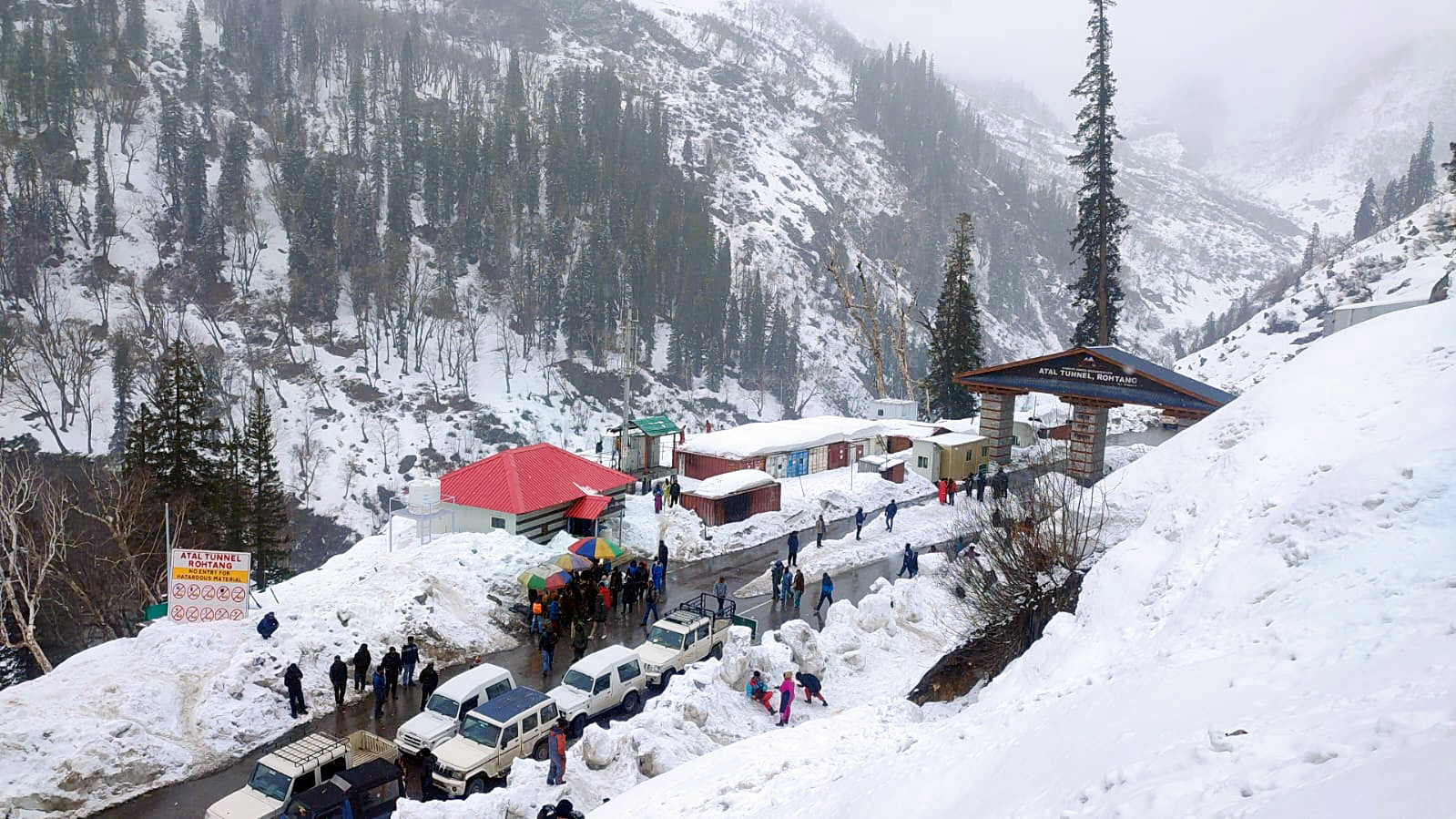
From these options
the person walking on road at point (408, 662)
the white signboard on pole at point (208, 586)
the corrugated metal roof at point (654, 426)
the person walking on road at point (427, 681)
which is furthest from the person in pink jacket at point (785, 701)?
the corrugated metal roof at point (654, 426)

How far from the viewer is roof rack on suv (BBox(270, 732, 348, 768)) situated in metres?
13.4

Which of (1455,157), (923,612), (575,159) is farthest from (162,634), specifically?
(575,159)

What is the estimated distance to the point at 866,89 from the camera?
172 m

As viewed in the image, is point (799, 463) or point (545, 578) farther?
point (799, 463)

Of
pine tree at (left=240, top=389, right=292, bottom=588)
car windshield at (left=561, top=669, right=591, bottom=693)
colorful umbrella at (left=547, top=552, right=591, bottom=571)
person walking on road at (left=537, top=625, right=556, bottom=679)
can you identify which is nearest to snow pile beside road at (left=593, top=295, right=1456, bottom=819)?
car windshield at (left=561, top=669, right=591, bottom=693)

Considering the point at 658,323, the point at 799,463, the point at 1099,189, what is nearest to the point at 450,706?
the point at 799,463

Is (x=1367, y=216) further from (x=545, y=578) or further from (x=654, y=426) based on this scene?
(x=545, y=578)

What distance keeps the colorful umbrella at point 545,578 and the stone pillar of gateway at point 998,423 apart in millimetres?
24277

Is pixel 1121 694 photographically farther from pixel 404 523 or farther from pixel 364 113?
pixel 364 113

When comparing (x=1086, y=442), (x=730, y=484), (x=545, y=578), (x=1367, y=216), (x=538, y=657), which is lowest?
(x=538, y=657)

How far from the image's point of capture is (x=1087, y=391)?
114 feet

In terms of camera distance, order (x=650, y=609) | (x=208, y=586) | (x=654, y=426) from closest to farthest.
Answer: (x=208, y=586)
(x=650, y=609)
(x=654, y=426)

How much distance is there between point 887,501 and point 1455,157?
47.5m

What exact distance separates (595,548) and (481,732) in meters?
9.71
